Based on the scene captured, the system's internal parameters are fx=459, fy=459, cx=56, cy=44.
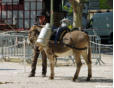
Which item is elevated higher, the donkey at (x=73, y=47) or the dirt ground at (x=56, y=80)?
the donkey at (x=73, y=47)

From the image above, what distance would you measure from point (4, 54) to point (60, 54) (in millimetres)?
8283

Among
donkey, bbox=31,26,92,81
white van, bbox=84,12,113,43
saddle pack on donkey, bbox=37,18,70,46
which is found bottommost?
white van, bbox=84,12,113,43

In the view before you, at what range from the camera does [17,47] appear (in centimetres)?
2077

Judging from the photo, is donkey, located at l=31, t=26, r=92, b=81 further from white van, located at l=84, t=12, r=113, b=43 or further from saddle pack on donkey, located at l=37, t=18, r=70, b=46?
white van, located at l=84, t=12, r=113, b=43

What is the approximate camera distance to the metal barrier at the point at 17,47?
20.4m

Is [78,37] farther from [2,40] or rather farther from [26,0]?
[26,0]

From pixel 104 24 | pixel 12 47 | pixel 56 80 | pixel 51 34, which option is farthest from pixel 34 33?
pixel 104 24

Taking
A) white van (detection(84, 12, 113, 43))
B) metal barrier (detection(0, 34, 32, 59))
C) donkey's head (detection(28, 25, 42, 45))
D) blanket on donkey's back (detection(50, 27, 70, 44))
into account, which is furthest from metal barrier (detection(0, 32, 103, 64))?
white van (detection(84, 12, 113, 43))

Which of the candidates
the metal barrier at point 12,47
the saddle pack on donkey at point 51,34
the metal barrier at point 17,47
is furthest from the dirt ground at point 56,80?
the metal barrier at point 12,47

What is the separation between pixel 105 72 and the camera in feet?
53.8

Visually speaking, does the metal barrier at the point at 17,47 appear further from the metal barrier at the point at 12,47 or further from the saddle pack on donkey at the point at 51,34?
the saddle pack on donkey at the point at 51,34

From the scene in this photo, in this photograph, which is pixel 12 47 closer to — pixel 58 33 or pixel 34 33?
pixel 34 33

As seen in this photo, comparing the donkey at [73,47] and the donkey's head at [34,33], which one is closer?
the donkey at [73,47]

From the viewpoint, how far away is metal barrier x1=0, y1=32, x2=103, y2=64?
20438 millimetres
